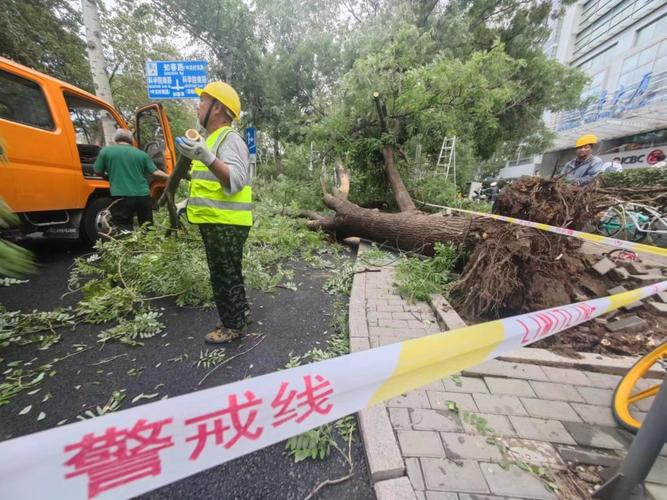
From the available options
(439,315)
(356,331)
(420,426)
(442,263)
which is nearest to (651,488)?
(420,426)

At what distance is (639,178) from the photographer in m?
7.78

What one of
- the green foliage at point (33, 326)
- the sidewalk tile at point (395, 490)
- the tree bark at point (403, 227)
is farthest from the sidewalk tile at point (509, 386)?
the green foliage at point (33, 326)

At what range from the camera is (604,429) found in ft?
5.05

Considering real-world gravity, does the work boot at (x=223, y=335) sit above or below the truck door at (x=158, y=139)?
below

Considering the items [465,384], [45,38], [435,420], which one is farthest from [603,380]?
[45,38]

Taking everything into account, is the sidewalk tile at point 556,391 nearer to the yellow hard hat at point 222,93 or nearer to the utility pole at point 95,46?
the yellow hard hat at point 222,93

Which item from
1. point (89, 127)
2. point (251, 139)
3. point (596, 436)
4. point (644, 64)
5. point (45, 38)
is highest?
point (644, 64)

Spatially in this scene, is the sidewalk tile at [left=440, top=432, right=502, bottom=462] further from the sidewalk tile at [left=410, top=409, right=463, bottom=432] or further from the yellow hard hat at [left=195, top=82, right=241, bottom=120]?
the yellow hard hat at [left=195, top=82, right=241, bottom=120]

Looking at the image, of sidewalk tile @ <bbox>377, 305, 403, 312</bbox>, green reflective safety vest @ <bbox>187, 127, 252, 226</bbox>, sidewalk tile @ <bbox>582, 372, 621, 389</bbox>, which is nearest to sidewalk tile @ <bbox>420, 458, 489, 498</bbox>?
sidewalk tile @ <bbox>582, 372, 621, 389</bbox>

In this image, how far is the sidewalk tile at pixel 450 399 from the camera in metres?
1.63

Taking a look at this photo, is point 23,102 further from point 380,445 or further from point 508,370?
point 508,370

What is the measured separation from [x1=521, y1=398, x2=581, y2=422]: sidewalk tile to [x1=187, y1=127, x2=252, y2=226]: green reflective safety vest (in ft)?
7.47

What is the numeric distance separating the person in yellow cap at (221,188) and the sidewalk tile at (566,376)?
8.12 feet

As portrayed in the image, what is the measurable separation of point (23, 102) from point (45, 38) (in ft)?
30.4
